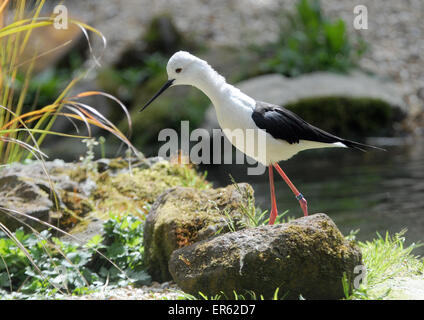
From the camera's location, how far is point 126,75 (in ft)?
37.9

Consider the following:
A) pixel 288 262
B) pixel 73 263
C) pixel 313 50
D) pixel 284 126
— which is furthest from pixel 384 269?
pixel 313 50

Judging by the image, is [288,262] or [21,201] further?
[21,201]

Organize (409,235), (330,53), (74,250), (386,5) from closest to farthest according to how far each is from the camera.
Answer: (74,250)
(409,235)
(330,53)
(386,5)

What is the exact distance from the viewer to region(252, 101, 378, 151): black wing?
3.70m

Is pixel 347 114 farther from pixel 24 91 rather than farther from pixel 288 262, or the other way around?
pixel 288 262

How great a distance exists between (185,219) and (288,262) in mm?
973

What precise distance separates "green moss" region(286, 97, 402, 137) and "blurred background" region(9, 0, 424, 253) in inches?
0.7

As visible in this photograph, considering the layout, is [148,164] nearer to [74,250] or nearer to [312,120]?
[74,250]

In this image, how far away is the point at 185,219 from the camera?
12.1ft

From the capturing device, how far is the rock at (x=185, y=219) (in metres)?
3.64

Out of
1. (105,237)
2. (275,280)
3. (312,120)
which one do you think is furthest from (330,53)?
(275,280)

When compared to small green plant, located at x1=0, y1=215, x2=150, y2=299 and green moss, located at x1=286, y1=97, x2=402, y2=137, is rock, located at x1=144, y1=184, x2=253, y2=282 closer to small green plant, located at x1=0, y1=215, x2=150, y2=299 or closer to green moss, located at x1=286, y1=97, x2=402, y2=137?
small green plant, located at x1=0, y1=215, x2=150, y2=299

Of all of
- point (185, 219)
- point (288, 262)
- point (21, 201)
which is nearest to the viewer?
point (288, 262)
